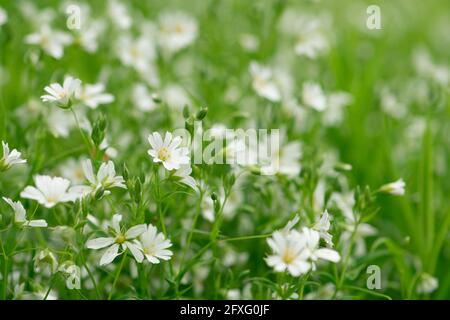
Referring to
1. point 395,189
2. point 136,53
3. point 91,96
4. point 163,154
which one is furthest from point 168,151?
point 136,53

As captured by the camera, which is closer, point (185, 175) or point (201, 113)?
point (185, 175)

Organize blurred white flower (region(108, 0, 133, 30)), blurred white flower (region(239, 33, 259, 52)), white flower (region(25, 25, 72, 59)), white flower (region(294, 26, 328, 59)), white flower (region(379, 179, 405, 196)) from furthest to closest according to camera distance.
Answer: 1. blurred white flower (region(239, 33, 259, 52))
2. white flower (region(294, 26, 328, 59))
3. blurred white flower (region(108, 0, 133, 30))
4. white flower (region(25, 25, 72, 59))
5. white flower (region(379, 179, 405, 196))

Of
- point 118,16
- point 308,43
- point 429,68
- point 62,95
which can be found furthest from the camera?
point 429,68

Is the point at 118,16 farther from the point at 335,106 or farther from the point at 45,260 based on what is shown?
the point at 45,260

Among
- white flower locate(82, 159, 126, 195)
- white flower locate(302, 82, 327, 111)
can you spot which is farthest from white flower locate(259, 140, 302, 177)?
white flower locate(82, 159, 126, 195)

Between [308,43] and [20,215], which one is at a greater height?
[308,43]

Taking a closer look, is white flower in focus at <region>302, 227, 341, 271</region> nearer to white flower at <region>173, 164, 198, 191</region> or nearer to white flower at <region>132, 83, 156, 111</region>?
white flower at <region>173, 164, 198, 191</region>
